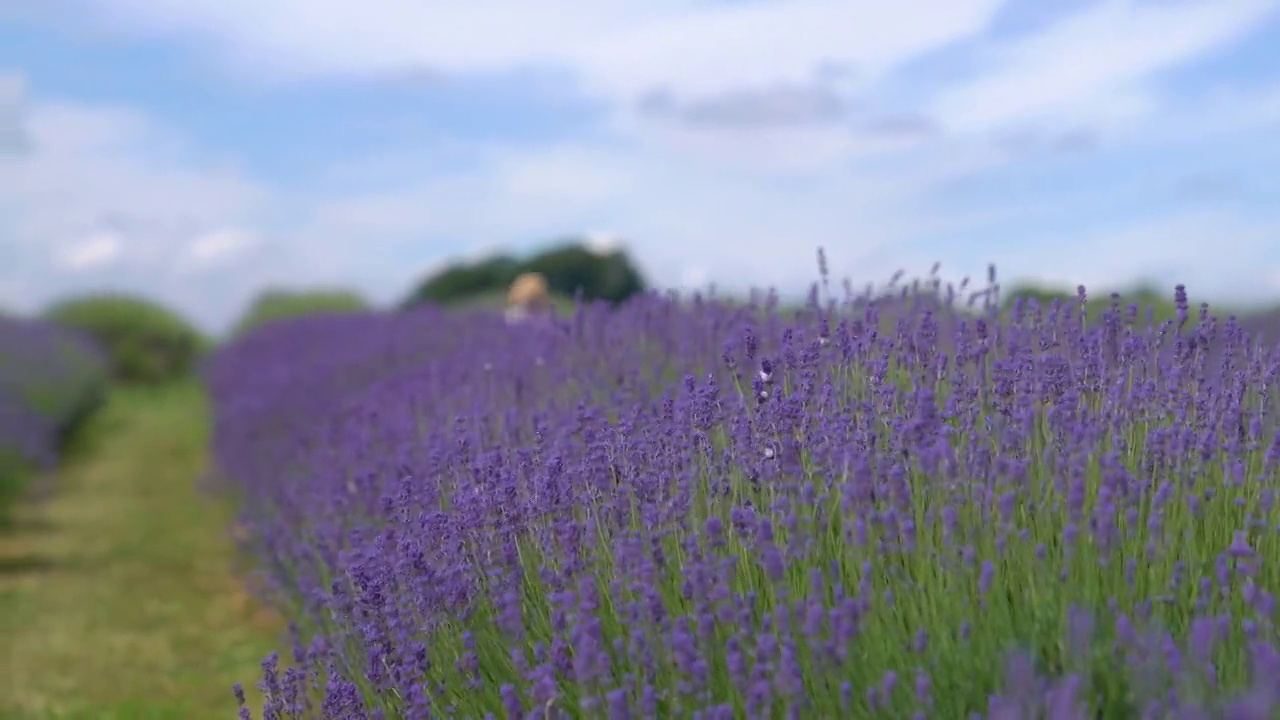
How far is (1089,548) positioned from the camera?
224 centimetres

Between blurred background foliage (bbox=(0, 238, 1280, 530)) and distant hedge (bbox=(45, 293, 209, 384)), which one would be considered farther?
distant hedge (bbox=(45, 293, 209, 384))

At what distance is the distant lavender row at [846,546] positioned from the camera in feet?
6.92

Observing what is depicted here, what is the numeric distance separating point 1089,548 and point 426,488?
1.80 metres

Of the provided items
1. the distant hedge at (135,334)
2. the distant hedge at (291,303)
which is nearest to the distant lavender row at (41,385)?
the distant hedge at (291,303)

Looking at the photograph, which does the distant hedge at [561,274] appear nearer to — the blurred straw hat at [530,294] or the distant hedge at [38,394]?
the distant hedge at [38,394]

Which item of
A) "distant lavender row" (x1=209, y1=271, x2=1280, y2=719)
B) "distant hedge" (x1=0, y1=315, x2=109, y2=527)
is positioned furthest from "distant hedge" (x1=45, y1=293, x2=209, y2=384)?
"distant lavender row" (x1=209, y1=271, x2=1280, y2=719)

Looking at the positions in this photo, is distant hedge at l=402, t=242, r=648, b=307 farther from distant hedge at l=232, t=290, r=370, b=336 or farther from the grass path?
the grass path

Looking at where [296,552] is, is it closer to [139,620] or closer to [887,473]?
[887,473]

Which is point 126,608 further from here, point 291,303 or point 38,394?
point 291,303

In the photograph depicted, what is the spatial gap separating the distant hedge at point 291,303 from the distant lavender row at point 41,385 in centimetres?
349

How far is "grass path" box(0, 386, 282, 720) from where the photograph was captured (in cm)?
552

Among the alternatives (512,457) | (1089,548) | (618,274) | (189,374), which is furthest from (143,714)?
(189,374)

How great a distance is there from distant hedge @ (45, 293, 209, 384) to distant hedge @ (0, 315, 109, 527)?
4.01 meters

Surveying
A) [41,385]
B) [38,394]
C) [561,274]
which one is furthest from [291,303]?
[38,394]
